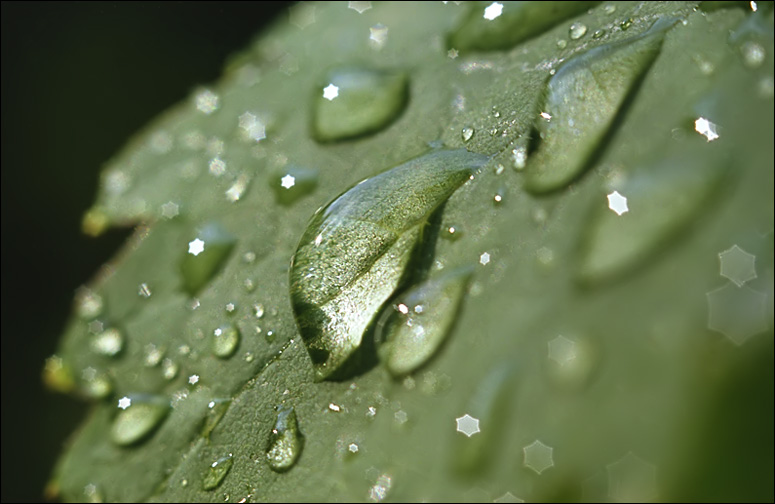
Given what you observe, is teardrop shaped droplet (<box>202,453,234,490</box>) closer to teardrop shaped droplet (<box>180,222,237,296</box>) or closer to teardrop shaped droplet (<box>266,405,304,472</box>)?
teardrop shaped droplet (<box>266,405,304,472</box>)

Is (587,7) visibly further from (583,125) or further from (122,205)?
(122,205)

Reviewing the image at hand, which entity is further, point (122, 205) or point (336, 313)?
point (122, 205)

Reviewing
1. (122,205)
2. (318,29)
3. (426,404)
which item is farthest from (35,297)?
(426,404)

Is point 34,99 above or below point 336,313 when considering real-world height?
above

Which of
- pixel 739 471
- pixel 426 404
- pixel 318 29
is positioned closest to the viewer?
pixel 739 471

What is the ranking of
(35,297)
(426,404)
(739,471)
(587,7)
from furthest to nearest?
(35,297)
(587,7)
(426,404)
(739,471)

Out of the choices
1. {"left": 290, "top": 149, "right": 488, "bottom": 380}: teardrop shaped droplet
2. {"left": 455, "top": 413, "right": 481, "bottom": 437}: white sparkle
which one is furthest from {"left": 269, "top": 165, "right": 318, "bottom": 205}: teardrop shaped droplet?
{"left": 455, "top": 413, "right": 481, "bottom": 437}: white sparkle

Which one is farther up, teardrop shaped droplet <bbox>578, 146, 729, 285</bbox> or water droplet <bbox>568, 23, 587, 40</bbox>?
water droplet <bbox>568, 23, 587, 40</bbox>
